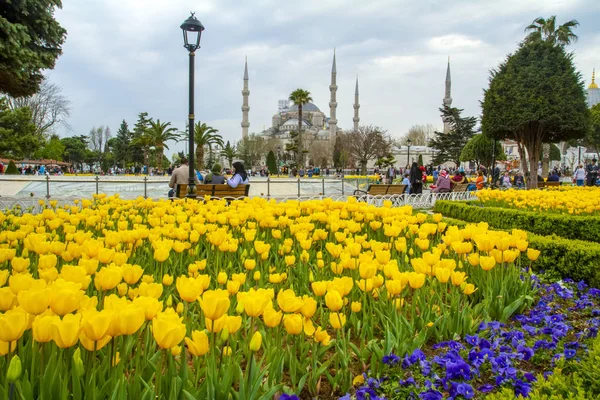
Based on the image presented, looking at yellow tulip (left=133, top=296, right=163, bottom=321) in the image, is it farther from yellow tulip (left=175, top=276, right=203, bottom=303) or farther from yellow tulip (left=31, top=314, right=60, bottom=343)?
yellow tulip (left=31, top=314, right=60, bottom=343)

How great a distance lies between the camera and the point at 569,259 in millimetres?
5012

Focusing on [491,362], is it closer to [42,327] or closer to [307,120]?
[42,327]

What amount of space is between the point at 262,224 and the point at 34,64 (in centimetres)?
871

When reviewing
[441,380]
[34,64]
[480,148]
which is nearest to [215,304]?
[441,380]

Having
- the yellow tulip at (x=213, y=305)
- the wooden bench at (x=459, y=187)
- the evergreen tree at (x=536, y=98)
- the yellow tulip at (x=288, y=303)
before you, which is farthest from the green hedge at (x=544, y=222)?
the evergreen tree at (x=536, y=98)

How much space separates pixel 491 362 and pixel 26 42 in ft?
35.3

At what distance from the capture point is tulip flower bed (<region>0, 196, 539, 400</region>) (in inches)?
60.0

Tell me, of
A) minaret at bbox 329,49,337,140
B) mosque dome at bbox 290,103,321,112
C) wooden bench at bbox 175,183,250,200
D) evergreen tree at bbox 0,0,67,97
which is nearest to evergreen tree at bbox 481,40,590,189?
wooden bench at bbox 175,183,250,200

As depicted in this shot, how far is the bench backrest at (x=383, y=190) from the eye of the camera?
12945 millimetres

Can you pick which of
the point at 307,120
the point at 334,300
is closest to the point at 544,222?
the point at 334,300

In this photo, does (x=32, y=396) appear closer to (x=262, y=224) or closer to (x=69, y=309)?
(x=69, y=309)

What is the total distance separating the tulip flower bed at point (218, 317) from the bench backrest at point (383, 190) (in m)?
8.86

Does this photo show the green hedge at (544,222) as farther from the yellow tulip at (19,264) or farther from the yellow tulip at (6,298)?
the yellow tulip at (6,298)

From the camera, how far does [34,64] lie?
10.5 m
